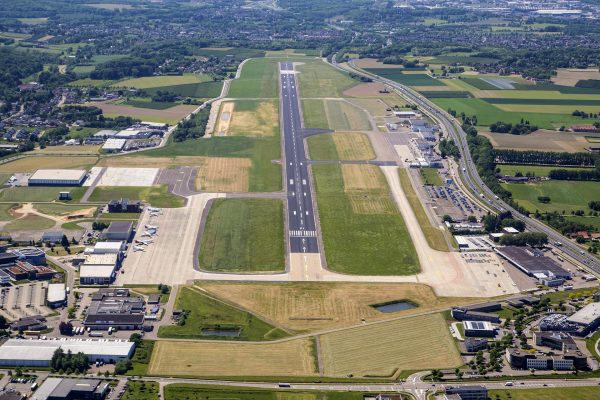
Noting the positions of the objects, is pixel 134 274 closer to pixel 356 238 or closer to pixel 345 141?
pixel 356 238

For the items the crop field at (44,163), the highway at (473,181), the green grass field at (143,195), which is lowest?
the crop field at (44,163)

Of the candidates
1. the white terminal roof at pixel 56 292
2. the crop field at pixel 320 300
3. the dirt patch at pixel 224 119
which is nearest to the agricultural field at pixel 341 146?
the dirt patch at pixel 224 119

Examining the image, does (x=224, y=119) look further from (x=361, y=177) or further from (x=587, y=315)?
(x=587, y=315)

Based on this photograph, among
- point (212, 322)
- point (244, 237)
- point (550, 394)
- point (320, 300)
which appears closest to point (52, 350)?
point (212, 322)

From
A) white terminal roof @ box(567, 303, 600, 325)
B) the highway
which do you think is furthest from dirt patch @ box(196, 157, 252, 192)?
white terminal roof @ box(567, 303, 600, 325)

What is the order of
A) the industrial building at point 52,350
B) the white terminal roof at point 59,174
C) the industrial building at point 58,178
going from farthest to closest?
the white terminal roof at point 59,174 → the industrial building at point 58,178 → the industrial building at point 52,350

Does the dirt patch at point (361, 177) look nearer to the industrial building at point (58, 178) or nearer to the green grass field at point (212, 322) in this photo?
the green grass field at point (212, 322)
